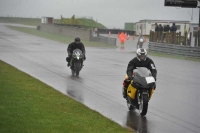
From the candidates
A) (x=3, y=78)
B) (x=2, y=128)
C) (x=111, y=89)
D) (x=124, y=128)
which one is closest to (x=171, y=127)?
(x=124, y=128)

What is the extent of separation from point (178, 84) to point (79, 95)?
5.30 metres

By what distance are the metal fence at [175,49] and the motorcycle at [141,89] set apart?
80.2ft

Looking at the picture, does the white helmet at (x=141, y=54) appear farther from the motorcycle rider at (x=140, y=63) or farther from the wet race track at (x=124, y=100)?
the wet race track at (x=124, y=100)

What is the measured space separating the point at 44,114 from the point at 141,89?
2430 millimetres

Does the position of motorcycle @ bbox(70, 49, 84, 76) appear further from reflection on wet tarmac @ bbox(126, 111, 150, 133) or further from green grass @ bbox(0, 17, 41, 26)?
green grass @ bbox(0, 17, 41, 26)

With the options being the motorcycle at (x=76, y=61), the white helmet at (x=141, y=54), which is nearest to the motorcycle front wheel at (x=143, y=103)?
the white helmet at (x=141, y=54)

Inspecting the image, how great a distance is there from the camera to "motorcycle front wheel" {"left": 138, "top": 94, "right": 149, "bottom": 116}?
12102 millimetres

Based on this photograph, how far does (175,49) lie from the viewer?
39.9 metres

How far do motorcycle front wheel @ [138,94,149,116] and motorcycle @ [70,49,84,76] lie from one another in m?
9.79

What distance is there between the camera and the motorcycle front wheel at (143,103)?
12102 millimetres

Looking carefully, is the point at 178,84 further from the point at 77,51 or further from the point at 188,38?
the point at 188,38

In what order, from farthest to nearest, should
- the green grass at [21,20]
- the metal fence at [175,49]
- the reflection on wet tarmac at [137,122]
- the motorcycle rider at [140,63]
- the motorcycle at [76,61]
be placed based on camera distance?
1. the green grass at [21,20]
2. the metal fence at [175,49]
3. the motorcycle at [76,61]
4. the motorcycle rider at [140,63]
5. the reflection on wet tarmac at [137,122]

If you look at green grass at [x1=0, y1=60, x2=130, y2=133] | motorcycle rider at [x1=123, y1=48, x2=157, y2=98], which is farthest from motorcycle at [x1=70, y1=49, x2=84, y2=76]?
motorcycle rider at [x1=123, y1=48, x2=157, y2=98]

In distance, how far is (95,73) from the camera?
2305 cm
